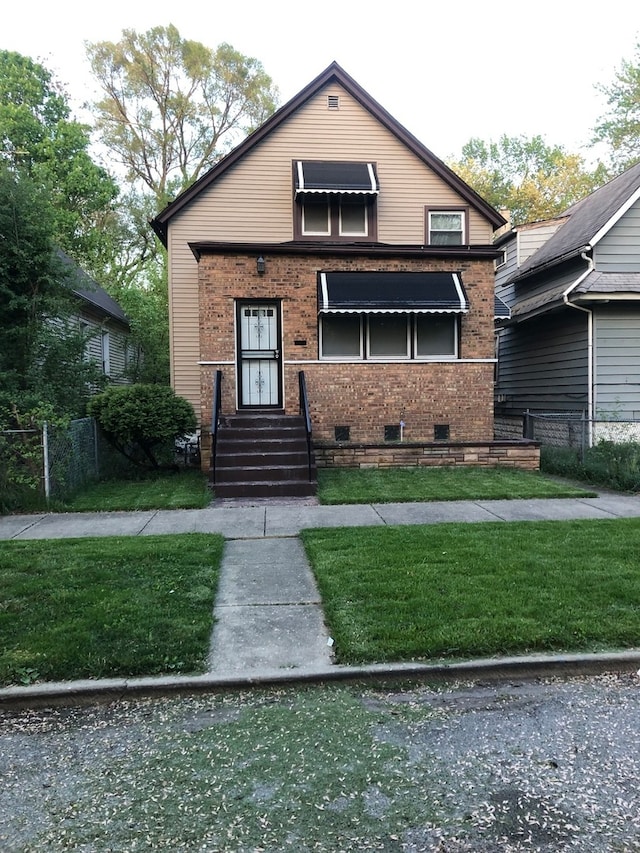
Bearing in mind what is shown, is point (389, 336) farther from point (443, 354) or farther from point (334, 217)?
point (334, 217)

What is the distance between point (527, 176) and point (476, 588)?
125 feet

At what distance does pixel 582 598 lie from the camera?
4590 millimetres

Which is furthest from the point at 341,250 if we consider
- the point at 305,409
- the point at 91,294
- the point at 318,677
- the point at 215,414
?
the point at 91,294

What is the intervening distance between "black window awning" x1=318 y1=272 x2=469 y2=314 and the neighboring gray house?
2900 millimetres

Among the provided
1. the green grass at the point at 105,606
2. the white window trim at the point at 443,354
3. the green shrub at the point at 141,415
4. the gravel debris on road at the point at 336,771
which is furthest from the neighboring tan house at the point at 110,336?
the gravel debris on road at the point at 336,771

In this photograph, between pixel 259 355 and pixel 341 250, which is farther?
pixel 259 355

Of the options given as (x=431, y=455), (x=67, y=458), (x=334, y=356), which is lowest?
(x=431, y=455)

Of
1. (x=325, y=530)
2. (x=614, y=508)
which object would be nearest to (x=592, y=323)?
(x=614, y=508)

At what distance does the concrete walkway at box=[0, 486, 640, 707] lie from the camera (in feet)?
11.8

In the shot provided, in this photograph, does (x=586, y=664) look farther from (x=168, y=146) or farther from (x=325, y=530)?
(x=168, y=146)

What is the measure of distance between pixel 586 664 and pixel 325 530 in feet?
11.9

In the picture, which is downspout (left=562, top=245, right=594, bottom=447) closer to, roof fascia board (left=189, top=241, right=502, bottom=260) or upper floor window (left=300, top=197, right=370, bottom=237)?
roof fascia board (left=189, top=241, right=502, bottom=260)

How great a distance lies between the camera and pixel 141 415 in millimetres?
10102

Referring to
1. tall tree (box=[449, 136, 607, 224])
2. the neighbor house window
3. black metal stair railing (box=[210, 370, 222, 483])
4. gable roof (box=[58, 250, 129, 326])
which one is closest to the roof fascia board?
the neighbor house window
